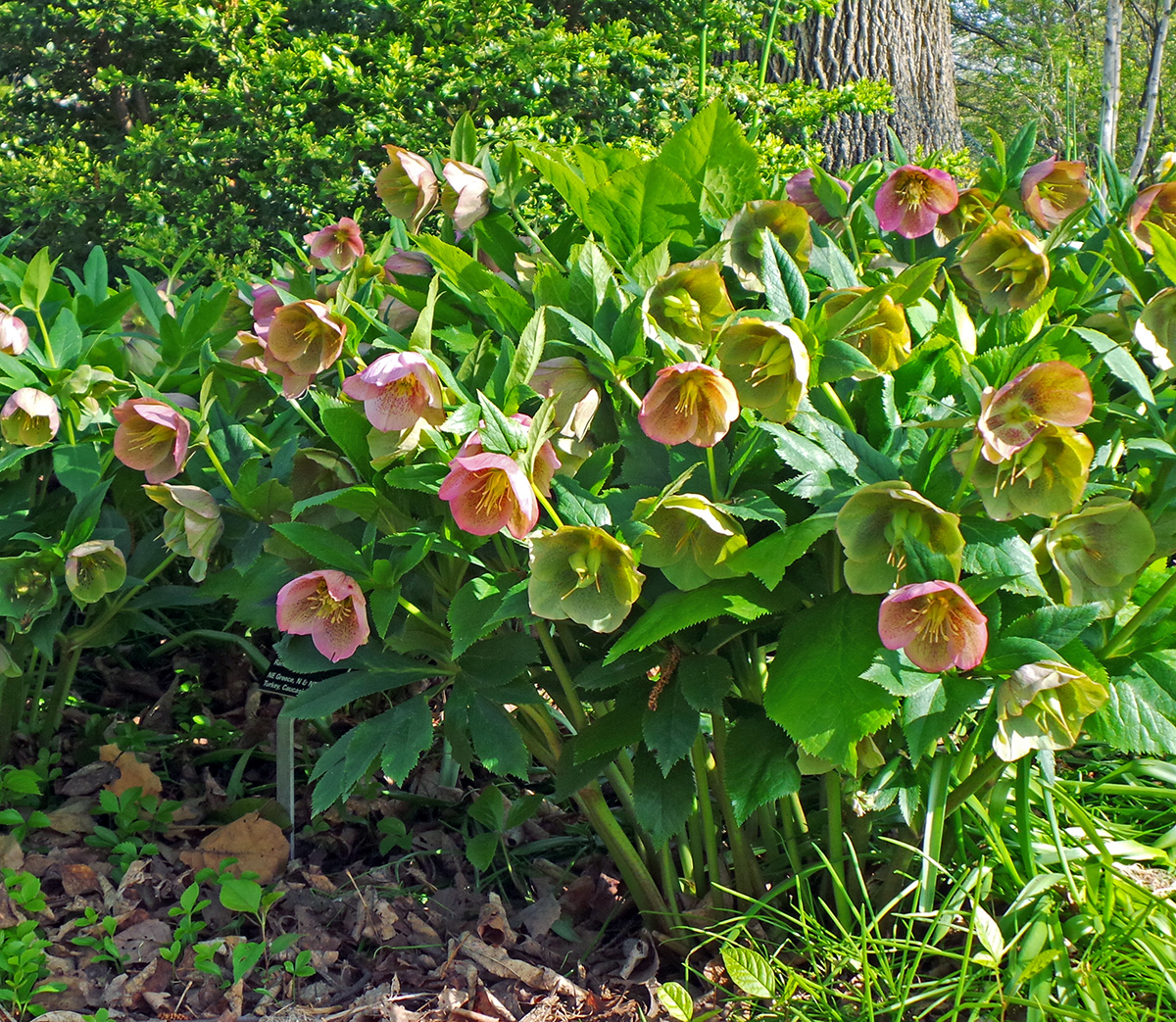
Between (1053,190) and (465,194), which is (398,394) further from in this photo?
(1053,190)

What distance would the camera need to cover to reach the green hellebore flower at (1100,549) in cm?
104

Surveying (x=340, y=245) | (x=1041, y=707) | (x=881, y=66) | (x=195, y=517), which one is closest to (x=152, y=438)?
(x=195, y=517)

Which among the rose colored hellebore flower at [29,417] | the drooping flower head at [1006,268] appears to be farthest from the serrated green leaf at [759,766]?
the rose colored hellebore flower at [29,417]

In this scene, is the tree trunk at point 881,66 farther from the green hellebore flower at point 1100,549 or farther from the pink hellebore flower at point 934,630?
the pink hellebore flower at point 934,630

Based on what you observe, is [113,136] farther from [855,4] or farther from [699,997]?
[699,997]

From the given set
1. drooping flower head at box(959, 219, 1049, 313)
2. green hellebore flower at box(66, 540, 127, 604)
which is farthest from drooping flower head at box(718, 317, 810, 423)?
green hellebore flower at box(66, 540, 127, 604)

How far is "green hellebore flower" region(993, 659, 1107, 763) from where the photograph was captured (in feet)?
3.25

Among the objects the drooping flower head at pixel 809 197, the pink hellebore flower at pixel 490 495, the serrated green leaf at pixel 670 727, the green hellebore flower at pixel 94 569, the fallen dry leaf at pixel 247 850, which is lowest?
the fallen dry leaf at pixel 247 850

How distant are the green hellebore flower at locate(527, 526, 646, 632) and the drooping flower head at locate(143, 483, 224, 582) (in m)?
0.45

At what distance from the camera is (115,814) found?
1.73 m

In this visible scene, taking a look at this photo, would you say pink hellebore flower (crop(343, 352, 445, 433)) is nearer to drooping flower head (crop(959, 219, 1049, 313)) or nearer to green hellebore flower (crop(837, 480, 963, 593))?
green hellebore flower (crop(837, 480, 963, 593))

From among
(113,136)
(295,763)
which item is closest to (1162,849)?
(295,763)

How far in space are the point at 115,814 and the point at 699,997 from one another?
3.32 ft

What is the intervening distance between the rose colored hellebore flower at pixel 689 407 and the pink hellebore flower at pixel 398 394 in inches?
8.5
